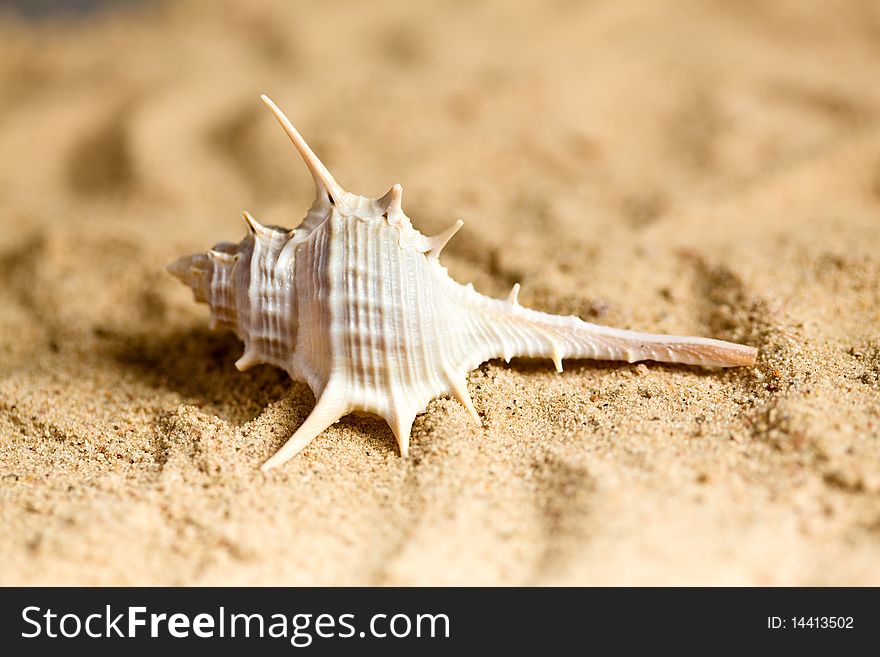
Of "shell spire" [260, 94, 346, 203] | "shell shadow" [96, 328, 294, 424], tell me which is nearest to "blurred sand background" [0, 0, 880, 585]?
"shell shadow" [96, 328, 294, 424]

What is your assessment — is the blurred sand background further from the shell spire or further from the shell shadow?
the shell spire

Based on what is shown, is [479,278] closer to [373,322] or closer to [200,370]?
[373,322]

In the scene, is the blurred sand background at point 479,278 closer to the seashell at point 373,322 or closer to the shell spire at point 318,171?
the seashell at point 373,322

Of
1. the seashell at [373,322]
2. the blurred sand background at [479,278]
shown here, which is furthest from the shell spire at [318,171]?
the blurred sand background at [479,278]
